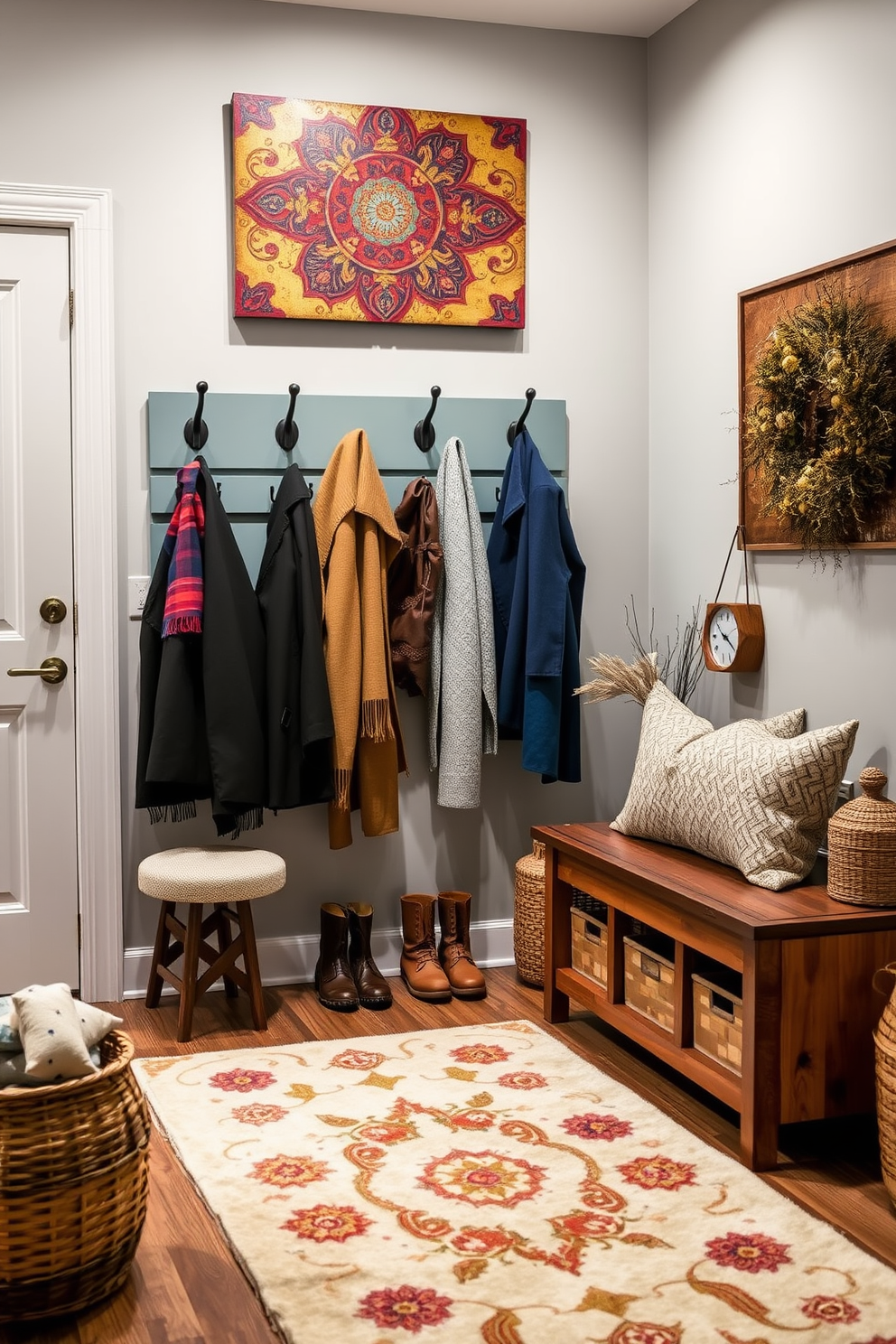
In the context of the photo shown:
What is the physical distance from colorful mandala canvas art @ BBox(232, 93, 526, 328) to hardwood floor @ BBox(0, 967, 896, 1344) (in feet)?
6.19

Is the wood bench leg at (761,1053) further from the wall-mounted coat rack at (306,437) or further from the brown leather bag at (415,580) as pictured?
the wall-mounted coat rack at (306,437)

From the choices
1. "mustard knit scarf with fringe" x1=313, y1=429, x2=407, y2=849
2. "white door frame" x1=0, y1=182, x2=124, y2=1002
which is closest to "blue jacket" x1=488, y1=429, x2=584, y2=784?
"mustard knit scarf with fringe" x1=313, y1=429, x2=407, y2=849

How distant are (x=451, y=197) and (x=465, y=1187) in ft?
8.65

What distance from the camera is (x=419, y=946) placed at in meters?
3.70

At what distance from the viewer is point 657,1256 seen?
7.07ft

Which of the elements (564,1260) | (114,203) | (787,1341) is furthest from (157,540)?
(787,1341)

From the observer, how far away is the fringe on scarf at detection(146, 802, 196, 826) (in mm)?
3537

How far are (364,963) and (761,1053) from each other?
1414mm

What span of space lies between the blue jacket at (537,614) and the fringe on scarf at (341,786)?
50 centimetres

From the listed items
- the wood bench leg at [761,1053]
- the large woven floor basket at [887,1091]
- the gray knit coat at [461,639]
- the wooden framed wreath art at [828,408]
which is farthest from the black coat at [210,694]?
the large woven floor basket at [887,1091]

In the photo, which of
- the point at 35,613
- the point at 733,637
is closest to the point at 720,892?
the point at 733,637

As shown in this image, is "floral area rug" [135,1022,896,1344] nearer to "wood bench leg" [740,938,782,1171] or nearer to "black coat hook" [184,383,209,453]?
"wood bench leg" [740,938,782,1171]

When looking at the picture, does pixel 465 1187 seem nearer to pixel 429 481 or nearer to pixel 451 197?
pixel 429 481

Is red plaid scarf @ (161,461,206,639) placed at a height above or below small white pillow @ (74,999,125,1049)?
above
